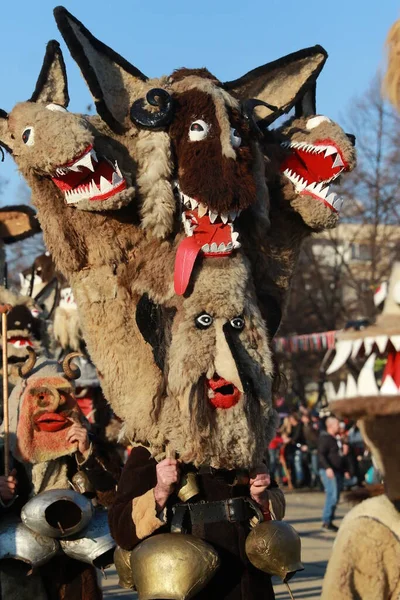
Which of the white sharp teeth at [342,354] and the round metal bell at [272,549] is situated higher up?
the white sharp teeth at [342,354]

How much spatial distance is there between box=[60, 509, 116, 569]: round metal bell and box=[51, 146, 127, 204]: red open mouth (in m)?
1.89

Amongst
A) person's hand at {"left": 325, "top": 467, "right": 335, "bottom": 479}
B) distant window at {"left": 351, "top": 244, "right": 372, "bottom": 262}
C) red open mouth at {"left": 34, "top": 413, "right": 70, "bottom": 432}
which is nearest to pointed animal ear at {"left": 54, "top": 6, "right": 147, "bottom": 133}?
red open mouth at {"left": 34, "top": 413, "right": 70, "bottom": 432}

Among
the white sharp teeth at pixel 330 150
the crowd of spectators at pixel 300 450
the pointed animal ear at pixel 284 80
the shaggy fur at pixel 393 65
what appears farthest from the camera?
the crowd of spectators at pixel 300 450

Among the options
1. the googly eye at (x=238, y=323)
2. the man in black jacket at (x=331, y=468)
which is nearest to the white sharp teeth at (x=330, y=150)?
the googly eye at (x=238, y=323)

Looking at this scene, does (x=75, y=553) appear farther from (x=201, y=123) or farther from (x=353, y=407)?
(x=353, y=407)

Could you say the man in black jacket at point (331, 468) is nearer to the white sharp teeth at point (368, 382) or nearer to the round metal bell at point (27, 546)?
the round metal bell at point (27, 546)

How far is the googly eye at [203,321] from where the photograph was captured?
422cm

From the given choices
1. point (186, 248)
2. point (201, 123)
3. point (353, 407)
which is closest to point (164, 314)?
point (186, 248)

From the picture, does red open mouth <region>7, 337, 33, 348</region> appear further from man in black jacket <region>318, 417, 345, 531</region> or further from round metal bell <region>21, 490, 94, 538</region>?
man in black jacket <region>318, 417, 345, 531</region>

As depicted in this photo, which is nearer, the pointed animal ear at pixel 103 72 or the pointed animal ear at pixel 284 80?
the pointed animal ear at pixel 103 72

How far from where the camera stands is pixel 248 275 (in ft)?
14.4

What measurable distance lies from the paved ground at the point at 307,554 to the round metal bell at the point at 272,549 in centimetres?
485

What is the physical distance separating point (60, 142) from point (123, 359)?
99 cm

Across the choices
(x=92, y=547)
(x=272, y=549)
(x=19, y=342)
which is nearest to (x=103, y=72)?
(x=272, y=549)
